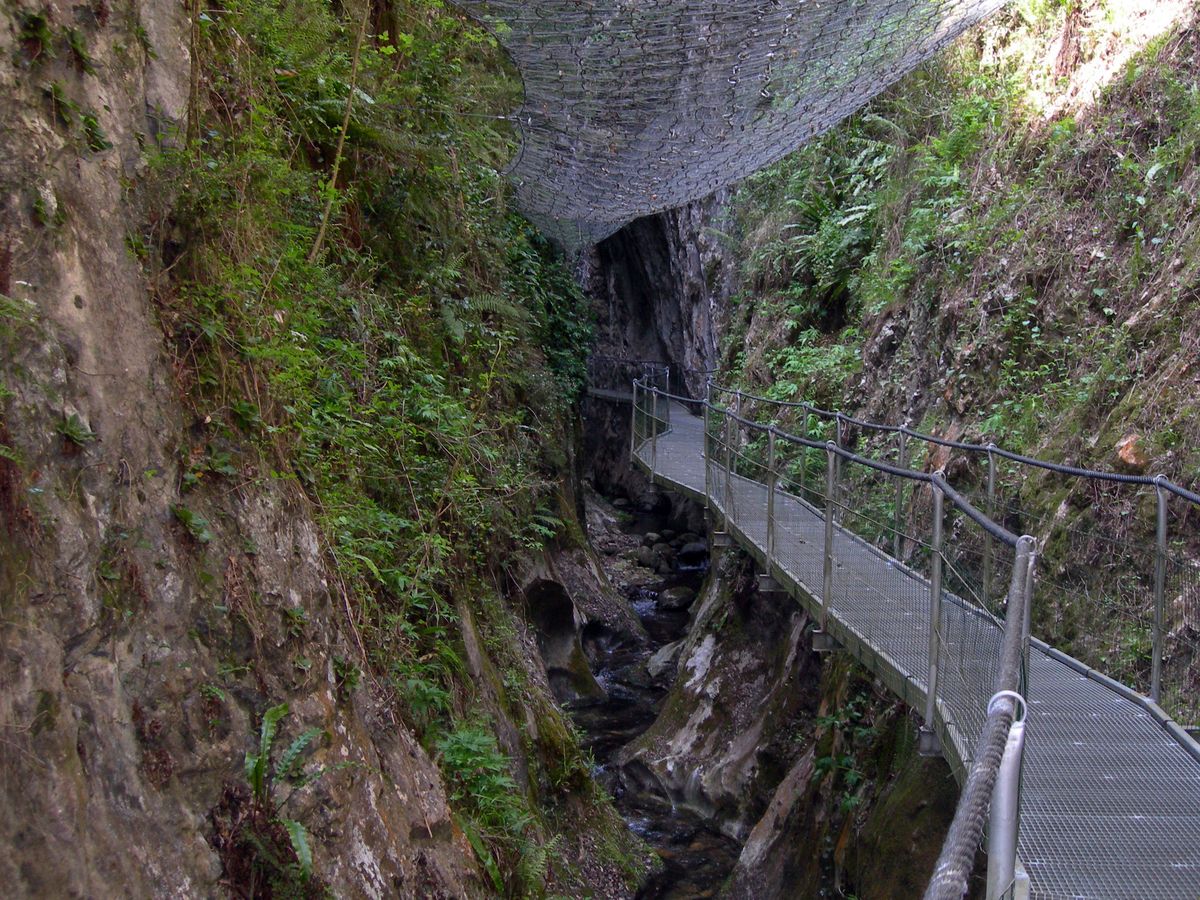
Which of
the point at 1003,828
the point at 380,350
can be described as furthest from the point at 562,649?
the point at 1003,828

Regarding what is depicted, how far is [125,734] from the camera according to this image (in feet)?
7.52

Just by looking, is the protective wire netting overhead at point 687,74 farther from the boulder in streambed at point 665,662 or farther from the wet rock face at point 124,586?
the boulder in streambed at point 665,662

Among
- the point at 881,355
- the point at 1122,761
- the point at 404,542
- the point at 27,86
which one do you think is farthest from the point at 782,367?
the point at 27,86

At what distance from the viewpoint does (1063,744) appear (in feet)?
11.1

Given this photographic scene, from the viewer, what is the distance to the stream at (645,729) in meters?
6.98

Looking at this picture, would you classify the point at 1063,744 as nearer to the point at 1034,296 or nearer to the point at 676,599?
the point at 1034,296

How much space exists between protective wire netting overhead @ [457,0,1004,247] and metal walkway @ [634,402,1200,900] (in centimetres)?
386

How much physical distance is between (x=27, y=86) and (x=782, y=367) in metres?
10.3

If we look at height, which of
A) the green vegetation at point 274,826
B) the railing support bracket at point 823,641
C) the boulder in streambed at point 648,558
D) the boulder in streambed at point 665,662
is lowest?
the boulder in streambed at point 648,558

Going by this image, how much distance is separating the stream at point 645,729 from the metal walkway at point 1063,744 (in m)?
2.47

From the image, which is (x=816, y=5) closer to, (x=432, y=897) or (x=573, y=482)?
(x=432, y=897)

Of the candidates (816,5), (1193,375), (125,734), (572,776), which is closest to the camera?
(125,734)

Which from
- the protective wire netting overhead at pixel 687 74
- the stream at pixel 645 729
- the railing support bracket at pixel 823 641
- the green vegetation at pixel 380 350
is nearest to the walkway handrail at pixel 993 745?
the railing support bracket at pixel 823 641

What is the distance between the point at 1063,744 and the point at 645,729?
645cm
